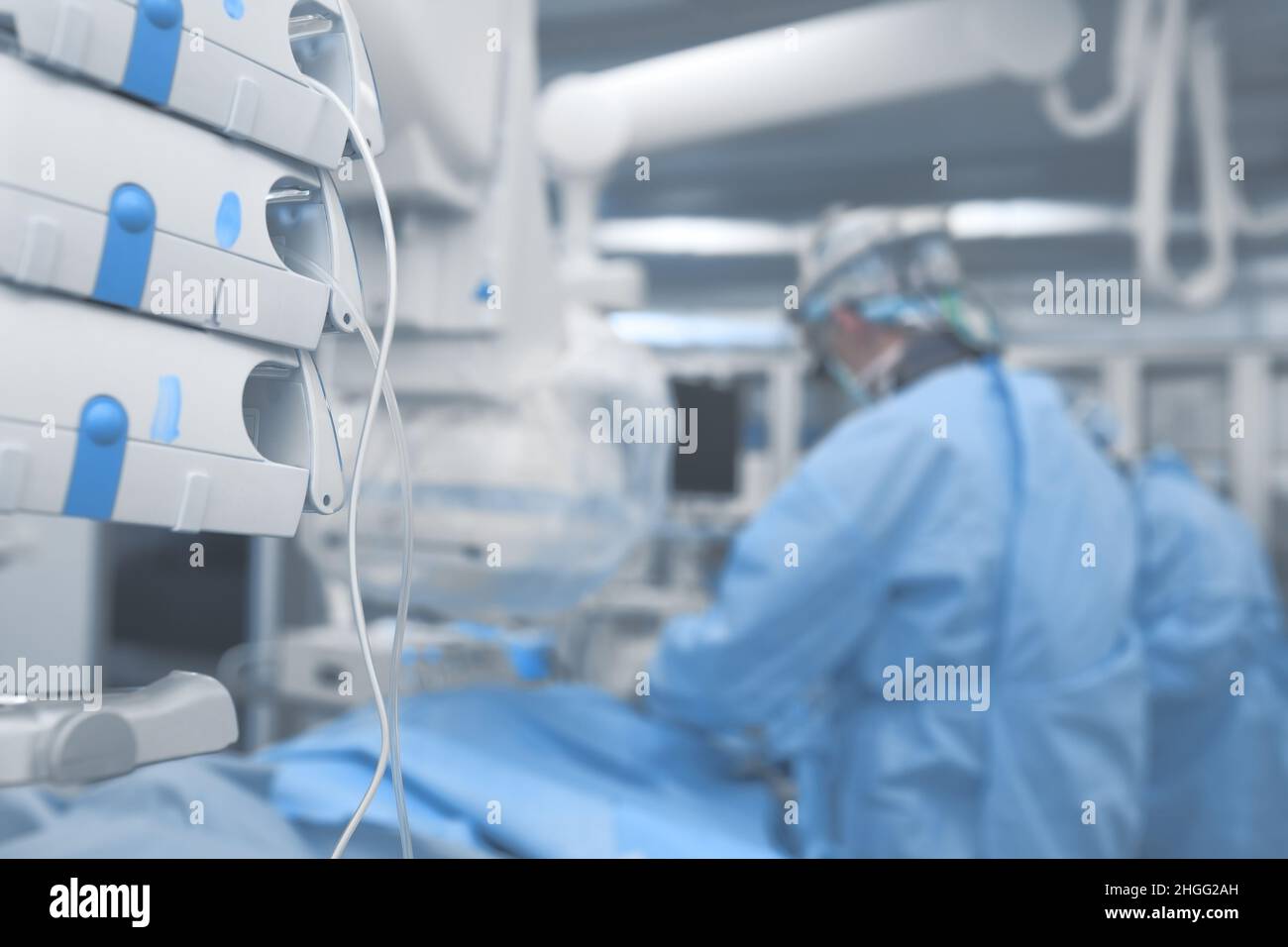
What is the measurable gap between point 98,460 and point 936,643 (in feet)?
3.67

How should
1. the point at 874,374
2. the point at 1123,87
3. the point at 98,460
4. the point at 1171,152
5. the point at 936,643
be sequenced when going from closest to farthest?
the point at 98,460, the point at 936,643, the point at 874,374, the point at 1123,87, the point at 1171,152

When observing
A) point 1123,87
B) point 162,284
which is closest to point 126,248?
point 162,284

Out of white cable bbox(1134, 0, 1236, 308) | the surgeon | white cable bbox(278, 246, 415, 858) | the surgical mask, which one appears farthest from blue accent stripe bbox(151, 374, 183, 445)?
white cable bbox(1134, 0, 1236, 308)

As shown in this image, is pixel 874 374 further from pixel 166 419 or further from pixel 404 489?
pixel 166 419

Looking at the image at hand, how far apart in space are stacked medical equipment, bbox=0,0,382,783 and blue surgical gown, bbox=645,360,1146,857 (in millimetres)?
848

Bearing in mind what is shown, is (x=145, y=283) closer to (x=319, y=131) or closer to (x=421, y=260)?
(x=319, y=131)

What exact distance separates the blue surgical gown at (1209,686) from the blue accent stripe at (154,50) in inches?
82.1

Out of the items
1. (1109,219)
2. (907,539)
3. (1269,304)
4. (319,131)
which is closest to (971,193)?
(1109,219)

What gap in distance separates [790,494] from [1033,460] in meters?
0.38

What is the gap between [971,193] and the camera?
12.5 feet

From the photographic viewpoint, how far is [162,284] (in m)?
0.53

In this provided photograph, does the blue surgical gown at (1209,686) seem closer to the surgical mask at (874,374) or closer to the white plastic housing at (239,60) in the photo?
the surgical mask at (874,374)

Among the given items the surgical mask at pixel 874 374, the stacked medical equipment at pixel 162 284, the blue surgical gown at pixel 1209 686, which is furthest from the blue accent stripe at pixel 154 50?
the blue surgical gown at pixel 1209 686
